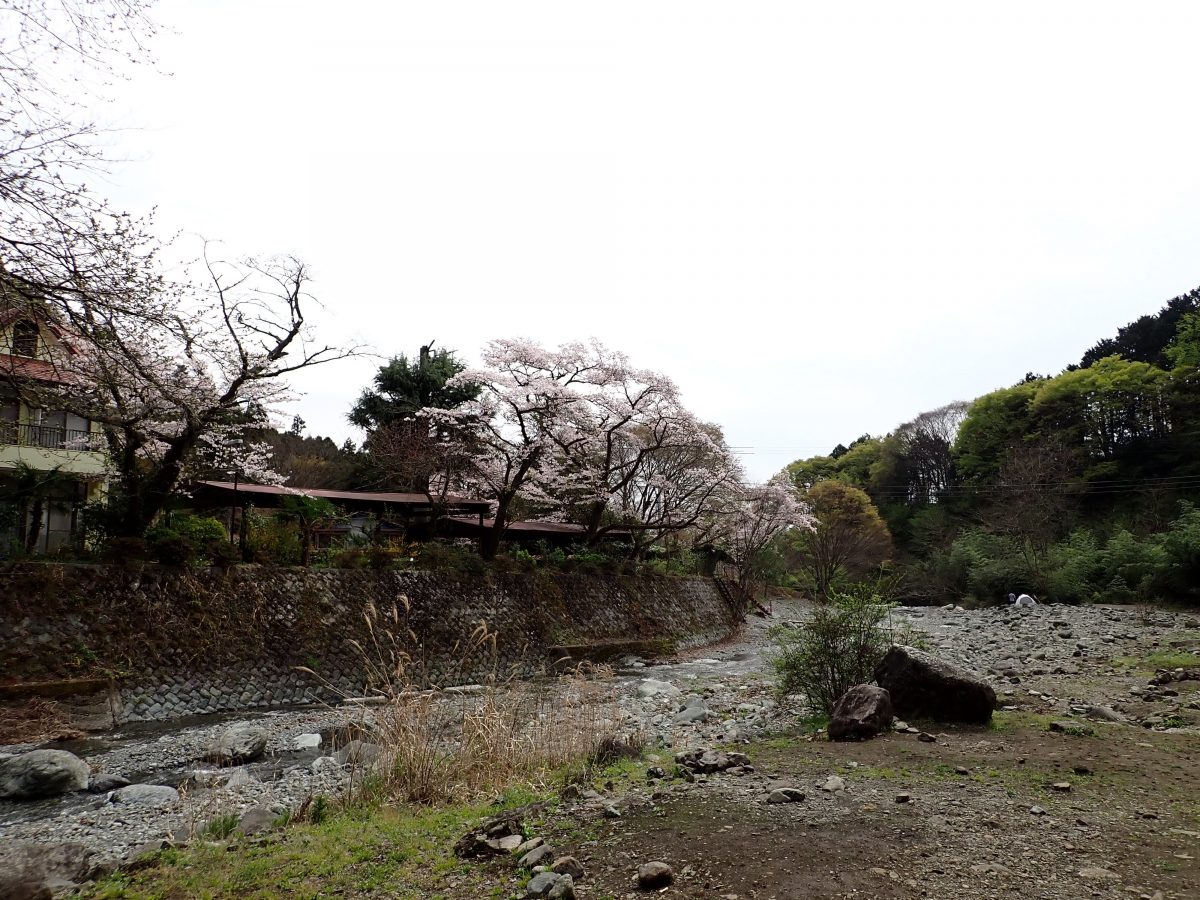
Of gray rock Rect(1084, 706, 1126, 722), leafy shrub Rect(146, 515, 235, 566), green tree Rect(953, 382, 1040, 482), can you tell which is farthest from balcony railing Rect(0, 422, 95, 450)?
green tree Rect(953, 382, 1040, 482)

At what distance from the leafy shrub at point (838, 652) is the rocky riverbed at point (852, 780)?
1.61 ft

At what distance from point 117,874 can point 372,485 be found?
28.4m

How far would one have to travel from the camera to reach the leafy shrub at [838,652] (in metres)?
8.39

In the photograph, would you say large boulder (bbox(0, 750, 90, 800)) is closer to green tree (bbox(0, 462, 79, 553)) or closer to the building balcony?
green tree (bbox(0, 462, 79, 553))

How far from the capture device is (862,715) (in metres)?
6.89

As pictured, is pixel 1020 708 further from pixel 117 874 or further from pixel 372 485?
pixel 372 485

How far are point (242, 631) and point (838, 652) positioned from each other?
11.6 metres

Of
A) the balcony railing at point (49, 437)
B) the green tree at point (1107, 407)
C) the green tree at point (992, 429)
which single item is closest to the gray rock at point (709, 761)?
the balcony railing at point (49, 437)

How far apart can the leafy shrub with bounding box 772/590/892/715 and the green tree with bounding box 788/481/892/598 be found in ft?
92.6

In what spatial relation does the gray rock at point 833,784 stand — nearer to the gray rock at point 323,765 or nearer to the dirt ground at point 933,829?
the dirt ground at point 933,829

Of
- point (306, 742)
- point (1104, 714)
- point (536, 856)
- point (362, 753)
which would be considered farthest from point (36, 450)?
point (1104, 714)

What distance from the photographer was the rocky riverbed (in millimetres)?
3896

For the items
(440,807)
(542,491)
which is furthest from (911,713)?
(542,491)

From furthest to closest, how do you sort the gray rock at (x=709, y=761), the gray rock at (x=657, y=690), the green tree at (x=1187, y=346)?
1. the green tree at (x=1187, y=346)
2. the gray rock at (x=657, y=690)
3. the gray rock at (x=709, y=761)
